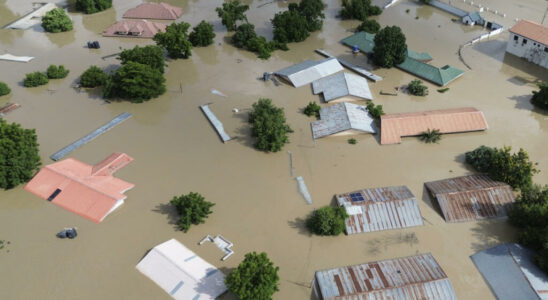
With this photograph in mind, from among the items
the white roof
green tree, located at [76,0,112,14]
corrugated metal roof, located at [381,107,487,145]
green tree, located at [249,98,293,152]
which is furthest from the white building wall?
green tree, located at [76,0,112,14]

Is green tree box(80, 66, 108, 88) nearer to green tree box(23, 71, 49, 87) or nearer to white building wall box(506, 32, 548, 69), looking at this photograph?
green tree box(23, 71, 49, 87)

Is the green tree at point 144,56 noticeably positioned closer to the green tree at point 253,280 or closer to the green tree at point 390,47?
the green tree at point 390,47

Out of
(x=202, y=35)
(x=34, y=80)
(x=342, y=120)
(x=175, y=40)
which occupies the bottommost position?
(x=342, y=120)

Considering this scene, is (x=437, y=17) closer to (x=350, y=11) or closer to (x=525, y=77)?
(x=350, y=11)

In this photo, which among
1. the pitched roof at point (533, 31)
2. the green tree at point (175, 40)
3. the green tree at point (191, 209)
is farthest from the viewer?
the green tree at point (175, 40)

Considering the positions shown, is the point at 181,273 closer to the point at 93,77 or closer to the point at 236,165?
the point at 236,165

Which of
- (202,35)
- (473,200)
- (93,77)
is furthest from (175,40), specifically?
(473,200)

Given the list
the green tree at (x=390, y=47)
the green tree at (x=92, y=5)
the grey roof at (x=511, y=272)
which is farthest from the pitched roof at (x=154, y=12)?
the grey roof at (x=511, y=272)
